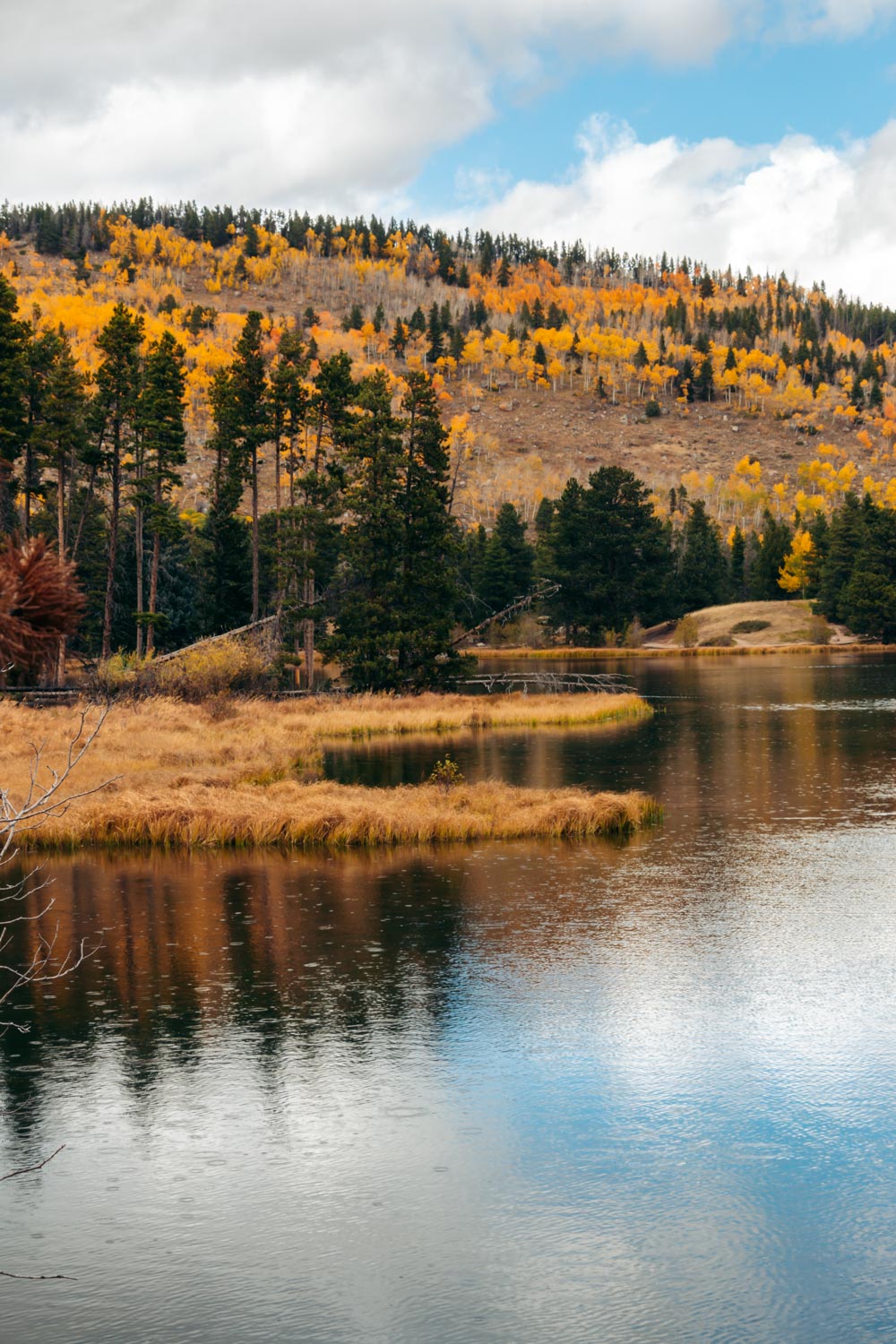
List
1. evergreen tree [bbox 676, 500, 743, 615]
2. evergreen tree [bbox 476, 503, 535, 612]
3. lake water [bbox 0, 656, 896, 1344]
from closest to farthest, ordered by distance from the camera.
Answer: lake water [bbox 0, 656, 896, 1344] < evergreen tree [bbox 476, 503, 535, 612] < evergreen tree [bbox 676, 500, 743, 615]

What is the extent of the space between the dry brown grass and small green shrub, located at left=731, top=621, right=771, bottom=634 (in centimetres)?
9689

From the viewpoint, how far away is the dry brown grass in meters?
31.6

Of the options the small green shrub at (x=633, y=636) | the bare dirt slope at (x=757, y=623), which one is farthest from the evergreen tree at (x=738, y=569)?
the small green shrub at (x=633, y=636)

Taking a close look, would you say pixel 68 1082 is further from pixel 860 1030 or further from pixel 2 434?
pixel 2 434

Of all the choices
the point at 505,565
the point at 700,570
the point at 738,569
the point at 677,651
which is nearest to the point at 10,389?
the point at 505,565

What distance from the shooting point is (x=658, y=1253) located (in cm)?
1058

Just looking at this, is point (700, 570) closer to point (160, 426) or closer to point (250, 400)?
point (250, 400)

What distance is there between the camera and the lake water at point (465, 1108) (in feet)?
33.0

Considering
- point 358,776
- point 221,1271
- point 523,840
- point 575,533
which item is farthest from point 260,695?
point 575,533

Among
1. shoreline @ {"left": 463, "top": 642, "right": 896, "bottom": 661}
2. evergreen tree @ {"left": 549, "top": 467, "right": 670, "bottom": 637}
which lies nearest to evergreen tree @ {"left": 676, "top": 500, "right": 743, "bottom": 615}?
evergreen tree @ {"left": 549, "top": 467, "right": 670, "bottom": 637}

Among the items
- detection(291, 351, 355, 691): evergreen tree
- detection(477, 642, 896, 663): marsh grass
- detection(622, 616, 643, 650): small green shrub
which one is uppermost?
detection(291, 351, 355, 691): evergreen tree

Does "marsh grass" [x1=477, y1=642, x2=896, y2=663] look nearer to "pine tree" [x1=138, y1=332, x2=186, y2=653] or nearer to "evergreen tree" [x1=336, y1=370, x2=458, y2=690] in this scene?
"evergreen tree" [x1=336, y1=370, x2=458, y2=690]

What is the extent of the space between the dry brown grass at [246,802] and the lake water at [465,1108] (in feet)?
13.4

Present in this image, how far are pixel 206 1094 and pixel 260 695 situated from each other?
47.6 meters
